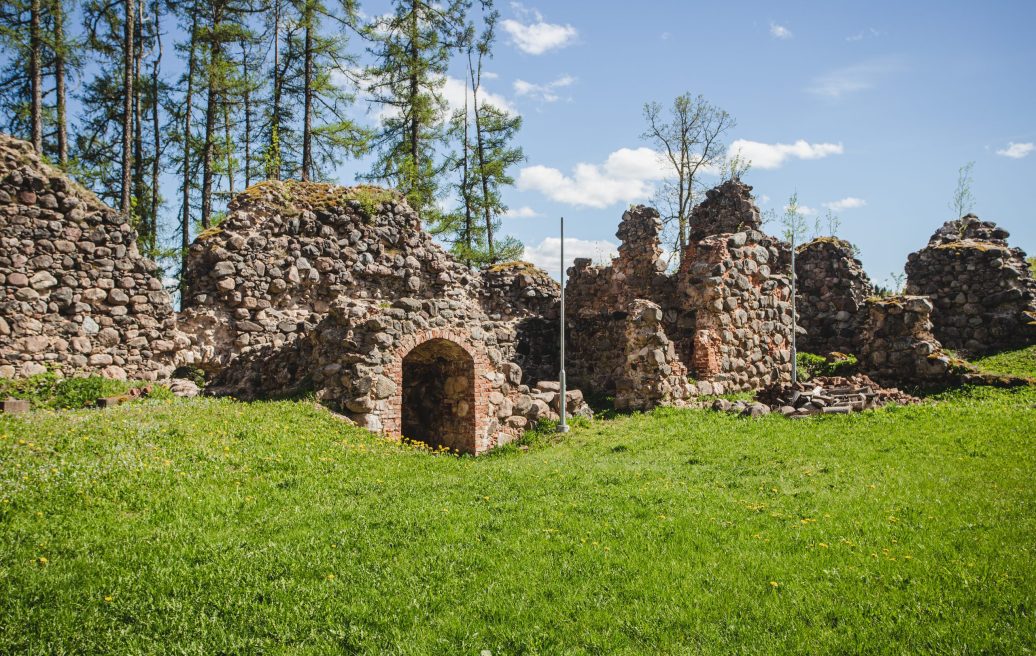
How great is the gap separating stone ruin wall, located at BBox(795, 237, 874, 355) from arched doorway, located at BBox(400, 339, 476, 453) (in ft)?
43.2

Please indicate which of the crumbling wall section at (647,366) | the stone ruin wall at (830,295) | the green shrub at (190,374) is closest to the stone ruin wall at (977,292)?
the stone ruin wall at (830,295)

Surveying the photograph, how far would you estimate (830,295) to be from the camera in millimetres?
21688

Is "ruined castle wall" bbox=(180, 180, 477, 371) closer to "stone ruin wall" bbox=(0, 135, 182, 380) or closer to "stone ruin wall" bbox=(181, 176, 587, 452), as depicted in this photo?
"stone ruin wall" bbox=(181, 176, 587, 452)

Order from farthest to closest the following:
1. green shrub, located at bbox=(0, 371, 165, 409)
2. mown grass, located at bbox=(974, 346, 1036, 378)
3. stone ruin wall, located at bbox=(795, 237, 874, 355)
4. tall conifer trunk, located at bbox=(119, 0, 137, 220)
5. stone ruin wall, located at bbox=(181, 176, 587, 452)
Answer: stone ruin wall, located at bbox=(795, 237, 874, 355)
tall conifer trunk, located at bbox=(119, 0, 137, 220)
mown grass, located at bbox=(974, 346, 1036, 378)
stone ruin wall, located at bbox=(181, 176, 587, 452)
green shrub, located at bbox=(0, 371, 165, 409)

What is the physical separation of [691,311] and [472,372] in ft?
22.3

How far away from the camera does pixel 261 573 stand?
5.04m

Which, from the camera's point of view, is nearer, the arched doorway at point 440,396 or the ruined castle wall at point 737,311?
the arched doorway at point 440,396

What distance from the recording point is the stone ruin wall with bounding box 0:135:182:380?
1269 centimetres

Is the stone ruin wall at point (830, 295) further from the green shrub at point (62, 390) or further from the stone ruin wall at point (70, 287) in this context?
the green shrub at point (62, 390)

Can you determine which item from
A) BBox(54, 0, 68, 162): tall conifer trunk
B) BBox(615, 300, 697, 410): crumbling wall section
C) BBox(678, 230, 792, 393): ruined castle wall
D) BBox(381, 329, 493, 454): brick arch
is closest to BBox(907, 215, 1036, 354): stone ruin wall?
BBox(678, 230, 792, 393): ruined castle wall

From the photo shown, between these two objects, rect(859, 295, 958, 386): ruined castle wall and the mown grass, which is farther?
the mown grass

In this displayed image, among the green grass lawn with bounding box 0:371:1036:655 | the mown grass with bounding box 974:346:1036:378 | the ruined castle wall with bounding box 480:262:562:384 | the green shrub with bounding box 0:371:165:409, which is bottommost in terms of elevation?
the green grass lawn with bounding box 0:371:1036:655

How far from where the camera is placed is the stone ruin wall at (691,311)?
48.2ft

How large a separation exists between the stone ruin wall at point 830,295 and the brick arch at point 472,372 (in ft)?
42.3
